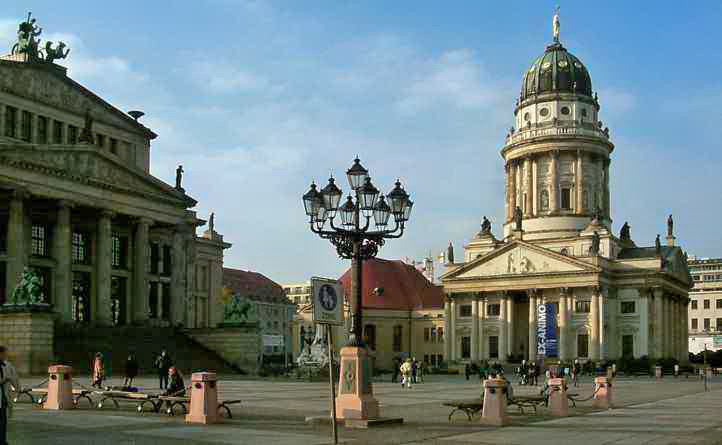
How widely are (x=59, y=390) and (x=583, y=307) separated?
82.1 m

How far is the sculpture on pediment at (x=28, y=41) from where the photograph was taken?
64000 mm

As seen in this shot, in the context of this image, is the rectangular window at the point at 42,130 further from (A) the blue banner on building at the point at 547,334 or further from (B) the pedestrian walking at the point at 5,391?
(B) the pedestrian walking at the point at 5,391

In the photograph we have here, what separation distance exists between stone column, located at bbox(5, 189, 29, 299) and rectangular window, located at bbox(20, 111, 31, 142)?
26.0 feet

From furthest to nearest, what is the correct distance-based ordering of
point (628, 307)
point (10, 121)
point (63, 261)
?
point (628, 307)
point (10, 121)
point (63, 261)

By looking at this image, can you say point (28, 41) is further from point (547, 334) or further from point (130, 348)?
point (547, 334)

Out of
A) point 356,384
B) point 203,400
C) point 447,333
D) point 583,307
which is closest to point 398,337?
point 447,333

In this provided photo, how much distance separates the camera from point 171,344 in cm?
6212

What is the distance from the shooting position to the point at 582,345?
10369 centimetres

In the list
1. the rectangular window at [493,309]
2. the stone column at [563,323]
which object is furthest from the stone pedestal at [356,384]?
the rectangular window at [493,309]

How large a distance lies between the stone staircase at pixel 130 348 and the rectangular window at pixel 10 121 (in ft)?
45.0

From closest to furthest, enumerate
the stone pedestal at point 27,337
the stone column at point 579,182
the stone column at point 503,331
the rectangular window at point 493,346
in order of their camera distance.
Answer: the stone pedestal at point 27,337 → the stone column at point 503,331 → the rectangular window at point 493,346 → the stone column at point 579,182

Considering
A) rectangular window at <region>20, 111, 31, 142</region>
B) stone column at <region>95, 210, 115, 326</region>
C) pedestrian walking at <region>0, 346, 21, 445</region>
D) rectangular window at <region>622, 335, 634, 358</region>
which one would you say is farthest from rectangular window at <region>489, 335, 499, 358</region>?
pedestrian walking at <region>0, 346, 21, 445</region>

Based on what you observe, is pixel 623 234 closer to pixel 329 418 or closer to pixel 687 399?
pixel 687 399

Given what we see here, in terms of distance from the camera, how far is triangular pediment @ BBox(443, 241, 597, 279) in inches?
4094
